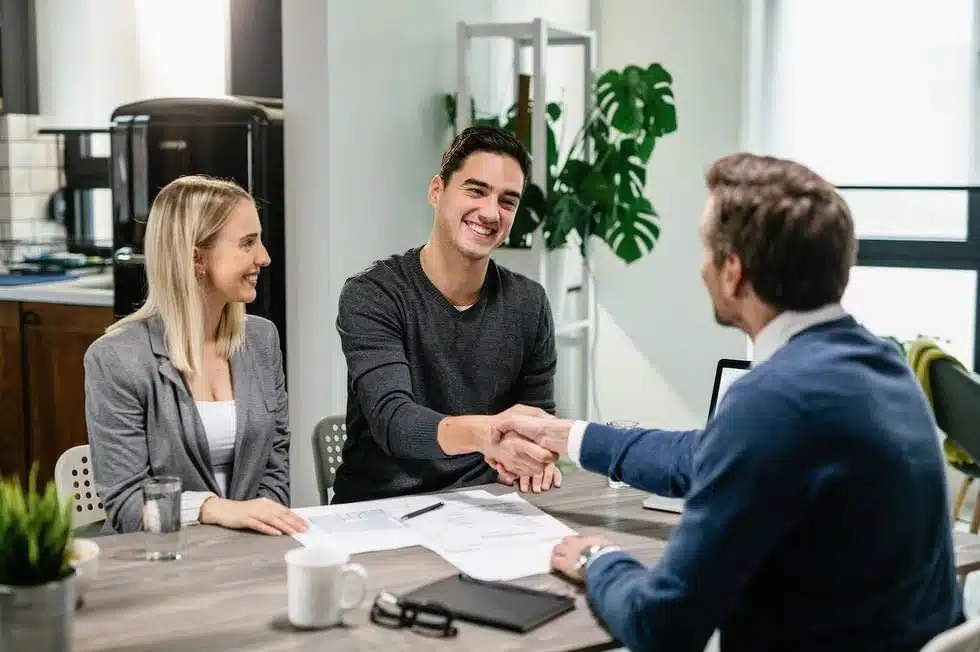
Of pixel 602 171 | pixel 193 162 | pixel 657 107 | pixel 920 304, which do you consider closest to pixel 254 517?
pixel 193 162

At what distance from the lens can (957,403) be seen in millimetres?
3572

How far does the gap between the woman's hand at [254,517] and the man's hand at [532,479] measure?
44 cm

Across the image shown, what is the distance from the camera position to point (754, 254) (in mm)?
1502

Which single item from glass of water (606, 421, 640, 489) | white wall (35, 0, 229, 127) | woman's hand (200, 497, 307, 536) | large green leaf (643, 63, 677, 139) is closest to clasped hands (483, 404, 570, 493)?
glass of water (606, 421, 640, 489)

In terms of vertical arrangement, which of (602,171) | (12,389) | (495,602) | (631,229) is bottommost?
(12,389)

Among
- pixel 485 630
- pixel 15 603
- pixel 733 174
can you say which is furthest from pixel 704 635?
pixel 15 603

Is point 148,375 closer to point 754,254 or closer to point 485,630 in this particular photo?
point 485,630

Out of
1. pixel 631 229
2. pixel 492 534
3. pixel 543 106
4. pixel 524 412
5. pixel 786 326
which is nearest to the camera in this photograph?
pixel 786 326

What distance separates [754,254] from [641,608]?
1.48ft

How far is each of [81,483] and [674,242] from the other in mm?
3440

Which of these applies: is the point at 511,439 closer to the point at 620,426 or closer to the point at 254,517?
the point at 620,426

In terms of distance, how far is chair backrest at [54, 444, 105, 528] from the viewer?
2.38m

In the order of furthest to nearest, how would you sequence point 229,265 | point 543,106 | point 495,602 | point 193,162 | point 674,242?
point 674,242 < point 543,106 < point 193,162 < point 229,265 < point 495,602

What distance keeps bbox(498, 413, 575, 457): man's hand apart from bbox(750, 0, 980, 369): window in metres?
3.09
